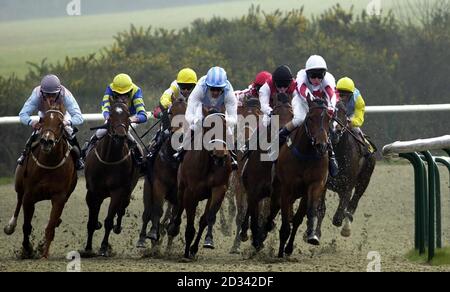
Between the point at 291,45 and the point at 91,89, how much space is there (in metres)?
4.17

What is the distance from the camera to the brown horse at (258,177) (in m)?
12.5

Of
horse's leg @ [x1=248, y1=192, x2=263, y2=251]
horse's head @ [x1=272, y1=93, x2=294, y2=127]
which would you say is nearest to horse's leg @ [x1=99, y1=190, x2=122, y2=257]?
horse's leg @ [x1=248, y1=192, x2=263, y2=251]

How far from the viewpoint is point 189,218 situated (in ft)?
39.0

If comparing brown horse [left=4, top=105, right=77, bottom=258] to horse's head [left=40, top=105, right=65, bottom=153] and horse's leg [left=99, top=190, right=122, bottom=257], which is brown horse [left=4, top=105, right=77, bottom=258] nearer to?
horse's head [left=40, top=105, right=65, bottom=153]

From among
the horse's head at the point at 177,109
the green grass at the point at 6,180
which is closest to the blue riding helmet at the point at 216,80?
the horse's head at the point at 177,109

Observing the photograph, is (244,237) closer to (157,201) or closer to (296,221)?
(157,201)

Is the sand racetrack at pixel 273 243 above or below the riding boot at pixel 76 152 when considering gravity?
below

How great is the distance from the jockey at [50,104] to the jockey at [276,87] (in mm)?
1730

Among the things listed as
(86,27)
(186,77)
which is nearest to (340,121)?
(186,77)

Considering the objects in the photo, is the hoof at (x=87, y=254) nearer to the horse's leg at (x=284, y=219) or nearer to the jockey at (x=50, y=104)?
the jockey at (x=50, y=104)

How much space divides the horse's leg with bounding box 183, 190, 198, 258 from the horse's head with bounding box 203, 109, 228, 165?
0.51 m

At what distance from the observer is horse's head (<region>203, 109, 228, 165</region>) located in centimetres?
1152

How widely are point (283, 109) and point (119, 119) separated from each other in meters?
1.50
